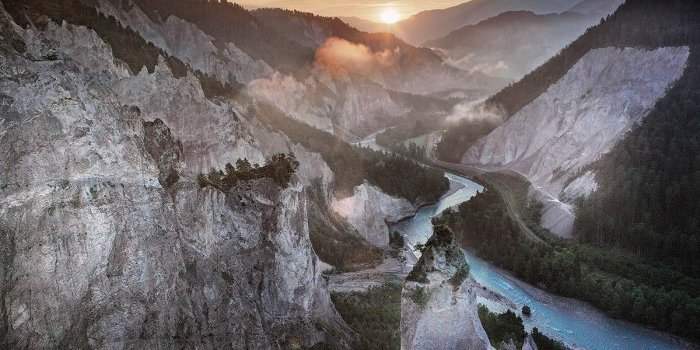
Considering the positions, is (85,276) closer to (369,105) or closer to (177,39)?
(177,39)

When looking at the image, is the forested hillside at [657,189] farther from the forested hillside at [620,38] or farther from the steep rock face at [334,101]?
the steep rock face at [334,101]

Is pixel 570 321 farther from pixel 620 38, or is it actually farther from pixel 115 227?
pixel 620 38

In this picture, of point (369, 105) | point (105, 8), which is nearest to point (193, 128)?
point (105, 8)

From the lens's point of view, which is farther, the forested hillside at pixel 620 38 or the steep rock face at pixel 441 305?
the forested hillside at pixel 620 38

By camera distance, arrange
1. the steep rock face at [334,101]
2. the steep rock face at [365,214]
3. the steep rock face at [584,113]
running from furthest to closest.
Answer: the steep rock face at [334,101] < the steep rock face at [584,113] < the steep rock face at [365,214]

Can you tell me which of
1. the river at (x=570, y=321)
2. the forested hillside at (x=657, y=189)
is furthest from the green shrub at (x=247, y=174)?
the forested hillside at (x=657, y=189)

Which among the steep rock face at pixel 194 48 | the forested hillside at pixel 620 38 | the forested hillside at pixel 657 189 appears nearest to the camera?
the forested hillside at pixel 657 189

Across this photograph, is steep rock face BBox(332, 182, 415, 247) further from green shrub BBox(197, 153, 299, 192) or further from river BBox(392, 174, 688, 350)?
green shrub BBox(197, 153, 299, 192)

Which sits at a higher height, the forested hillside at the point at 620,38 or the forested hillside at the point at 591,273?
the forested hillside at the point at 620,38

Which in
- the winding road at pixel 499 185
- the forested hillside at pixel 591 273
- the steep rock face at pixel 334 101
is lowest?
the forested hillside at pixel 591 273
